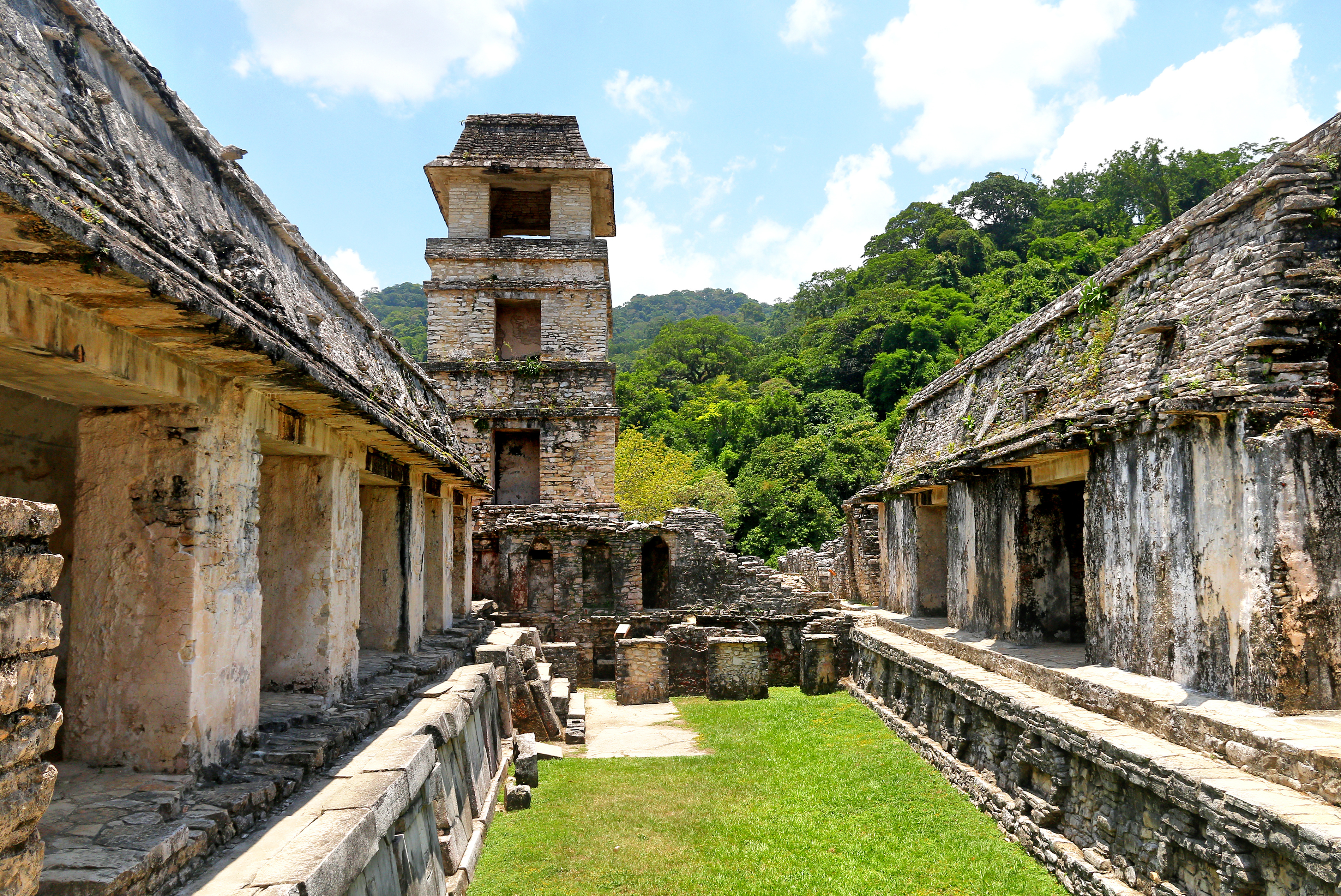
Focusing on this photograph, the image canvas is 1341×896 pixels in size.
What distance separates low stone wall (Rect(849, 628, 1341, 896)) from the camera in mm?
4281

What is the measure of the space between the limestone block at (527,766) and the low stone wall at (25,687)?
22.1 feet

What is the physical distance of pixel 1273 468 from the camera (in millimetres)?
5355

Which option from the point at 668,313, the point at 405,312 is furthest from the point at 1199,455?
the point at 668,313

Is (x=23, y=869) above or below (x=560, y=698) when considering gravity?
above

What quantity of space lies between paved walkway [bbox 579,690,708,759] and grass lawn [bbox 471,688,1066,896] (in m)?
0.36

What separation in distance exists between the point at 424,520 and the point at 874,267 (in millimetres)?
40648

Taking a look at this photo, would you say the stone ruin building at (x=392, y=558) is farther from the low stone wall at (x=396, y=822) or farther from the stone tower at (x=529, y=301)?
the stone tower at (x=529, y=301)

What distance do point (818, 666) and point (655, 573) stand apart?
19.5 ft

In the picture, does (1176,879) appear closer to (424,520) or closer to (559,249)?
(424,520)

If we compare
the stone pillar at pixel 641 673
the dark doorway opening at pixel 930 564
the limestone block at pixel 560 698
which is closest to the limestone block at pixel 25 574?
the limestone block at pixel 560 698

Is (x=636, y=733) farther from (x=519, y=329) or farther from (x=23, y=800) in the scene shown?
(x=519, y=329)

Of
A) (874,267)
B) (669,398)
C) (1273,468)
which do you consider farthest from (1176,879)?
(874,267)

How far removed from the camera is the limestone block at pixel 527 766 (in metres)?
8.90

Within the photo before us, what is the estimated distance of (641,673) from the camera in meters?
13.9
